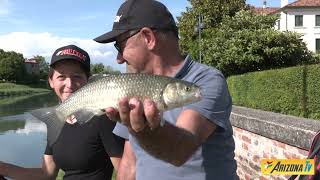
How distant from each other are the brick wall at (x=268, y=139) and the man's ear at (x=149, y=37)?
3462 mm

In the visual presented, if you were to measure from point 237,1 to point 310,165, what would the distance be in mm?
38233

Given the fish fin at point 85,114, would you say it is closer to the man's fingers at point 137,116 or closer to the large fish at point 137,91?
the large fish at point 137,91

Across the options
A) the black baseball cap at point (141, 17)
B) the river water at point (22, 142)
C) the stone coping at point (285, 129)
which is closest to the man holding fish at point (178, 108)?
the black baseball cap at point (141, 17)

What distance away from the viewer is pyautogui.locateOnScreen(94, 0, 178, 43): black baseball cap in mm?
2684

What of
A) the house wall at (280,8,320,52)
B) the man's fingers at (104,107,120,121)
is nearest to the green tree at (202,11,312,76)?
the man's fingers at (104,107,120,121)

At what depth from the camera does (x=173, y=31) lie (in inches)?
107

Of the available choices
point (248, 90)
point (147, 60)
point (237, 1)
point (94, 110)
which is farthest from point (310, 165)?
point (237, 1)

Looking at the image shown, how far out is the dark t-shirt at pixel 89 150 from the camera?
3621mm

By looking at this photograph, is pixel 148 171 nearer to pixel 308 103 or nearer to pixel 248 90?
pixel 308 103

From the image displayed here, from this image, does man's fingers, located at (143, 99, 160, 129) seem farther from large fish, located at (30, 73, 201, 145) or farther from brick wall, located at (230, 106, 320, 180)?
brick wall, located at (230, 106, 320, 180)

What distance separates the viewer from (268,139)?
7.16m

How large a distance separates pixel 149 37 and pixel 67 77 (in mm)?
1552

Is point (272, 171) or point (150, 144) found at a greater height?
point (150, 144)

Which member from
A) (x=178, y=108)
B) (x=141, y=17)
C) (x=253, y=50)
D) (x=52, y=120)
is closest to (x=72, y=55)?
(x=52, y=120)
